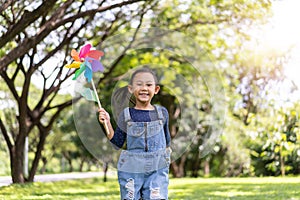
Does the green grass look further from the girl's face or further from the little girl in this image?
the girl's face

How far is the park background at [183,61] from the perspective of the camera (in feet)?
22.6

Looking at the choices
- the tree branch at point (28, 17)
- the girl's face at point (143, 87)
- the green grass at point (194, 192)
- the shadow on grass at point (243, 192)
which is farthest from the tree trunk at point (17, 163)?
the girl's face at point (143, 87)

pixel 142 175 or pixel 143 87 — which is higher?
pixel 143 87

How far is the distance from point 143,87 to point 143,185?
2.04 ft

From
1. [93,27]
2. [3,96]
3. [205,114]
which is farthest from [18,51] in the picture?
[3,96]

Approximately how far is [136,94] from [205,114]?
1236 centimetres

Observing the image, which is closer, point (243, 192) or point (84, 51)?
point (84, 51)

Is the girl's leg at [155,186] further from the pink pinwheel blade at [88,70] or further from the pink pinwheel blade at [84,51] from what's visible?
the pink pinwheel blade at [84,51]

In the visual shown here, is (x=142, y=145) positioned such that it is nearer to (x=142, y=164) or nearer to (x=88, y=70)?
(x=142, y=164)

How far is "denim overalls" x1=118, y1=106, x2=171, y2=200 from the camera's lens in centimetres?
340

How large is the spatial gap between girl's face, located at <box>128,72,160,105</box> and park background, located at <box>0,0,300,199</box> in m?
0.73

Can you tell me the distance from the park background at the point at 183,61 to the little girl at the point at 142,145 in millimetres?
694

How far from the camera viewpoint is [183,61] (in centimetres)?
1187

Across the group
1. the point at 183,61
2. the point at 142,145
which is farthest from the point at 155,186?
the point at 183,61
